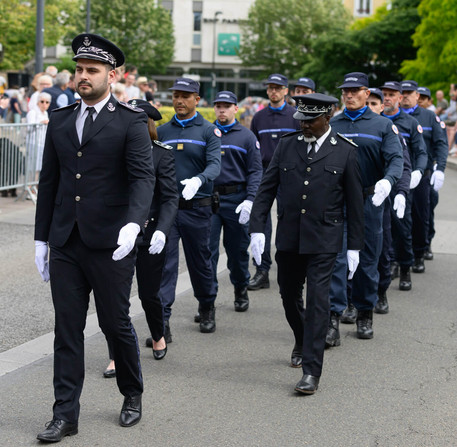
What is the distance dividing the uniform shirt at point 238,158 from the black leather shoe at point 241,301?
3.01ft

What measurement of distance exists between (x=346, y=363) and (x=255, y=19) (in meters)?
71.3

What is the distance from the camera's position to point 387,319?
25.7 ft

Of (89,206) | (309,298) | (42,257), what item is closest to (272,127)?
(309,298)

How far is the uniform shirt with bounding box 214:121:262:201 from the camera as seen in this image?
803 cm

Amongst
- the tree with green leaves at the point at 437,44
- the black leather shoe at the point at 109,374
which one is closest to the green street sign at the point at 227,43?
the tree with green leaves at the point at 437,44

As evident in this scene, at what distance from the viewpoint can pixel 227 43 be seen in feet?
270

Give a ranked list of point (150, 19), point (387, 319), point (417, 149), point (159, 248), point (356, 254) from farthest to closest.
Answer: point (150, 19) → point (417, 149) → point (387, 319) → point (356, 254) → point (159, 248)

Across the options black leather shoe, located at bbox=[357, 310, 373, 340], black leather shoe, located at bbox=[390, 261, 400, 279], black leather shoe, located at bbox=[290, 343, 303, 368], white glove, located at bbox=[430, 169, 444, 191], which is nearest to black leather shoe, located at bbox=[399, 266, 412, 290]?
black leather shoe, located at bbox=[390, 261, 400, 279]

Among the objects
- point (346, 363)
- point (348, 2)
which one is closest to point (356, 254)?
point (346, 363)

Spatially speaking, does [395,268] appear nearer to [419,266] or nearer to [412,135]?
[419,266]

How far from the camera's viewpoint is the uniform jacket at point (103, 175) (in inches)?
Result: 183

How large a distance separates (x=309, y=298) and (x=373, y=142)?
1.94m

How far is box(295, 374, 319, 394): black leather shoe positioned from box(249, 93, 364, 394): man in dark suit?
0.02m

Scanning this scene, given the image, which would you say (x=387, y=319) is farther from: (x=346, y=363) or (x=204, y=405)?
(x=204, y=405)
